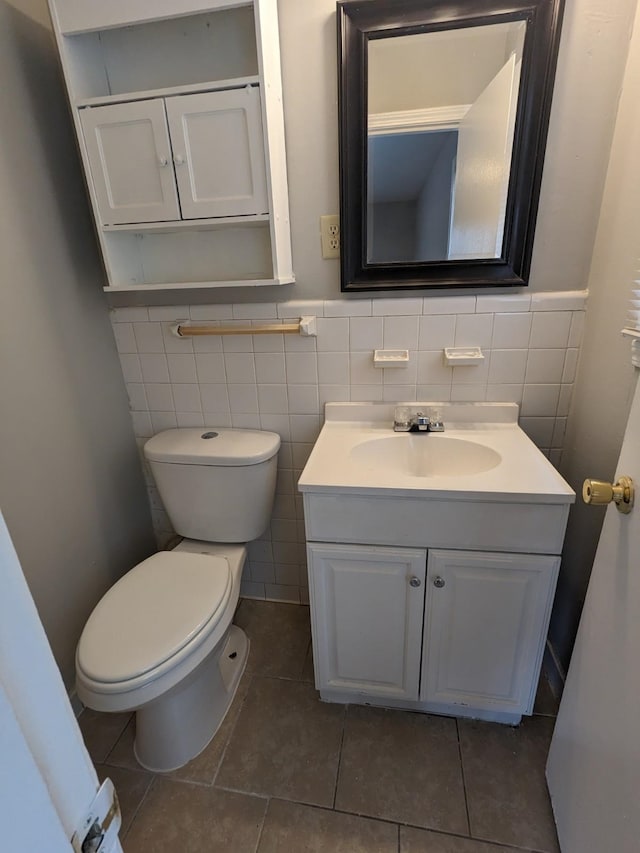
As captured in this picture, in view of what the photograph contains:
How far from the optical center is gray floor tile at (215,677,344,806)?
1136mm

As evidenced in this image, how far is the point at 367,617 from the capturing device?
116 centimetres

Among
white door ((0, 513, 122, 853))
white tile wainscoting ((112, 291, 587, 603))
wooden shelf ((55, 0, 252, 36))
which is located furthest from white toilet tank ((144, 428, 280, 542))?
wooden shelf ((55, 0, 252, 36))

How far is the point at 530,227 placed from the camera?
114cm

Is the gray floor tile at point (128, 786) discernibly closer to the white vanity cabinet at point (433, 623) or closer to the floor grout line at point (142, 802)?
the floor grout line at point (142, 802)

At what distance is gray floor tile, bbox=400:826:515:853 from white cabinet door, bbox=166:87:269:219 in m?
1.60

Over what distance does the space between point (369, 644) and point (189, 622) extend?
50cm

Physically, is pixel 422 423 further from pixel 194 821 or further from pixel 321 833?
pixel 194 821

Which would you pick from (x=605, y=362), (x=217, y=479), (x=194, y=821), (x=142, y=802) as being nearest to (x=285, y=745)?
(x=194, y=821)

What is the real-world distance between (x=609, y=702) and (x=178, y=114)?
1608 mm

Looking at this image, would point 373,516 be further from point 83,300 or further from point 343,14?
point 343,14

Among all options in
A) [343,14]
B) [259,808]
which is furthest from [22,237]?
[259,808]

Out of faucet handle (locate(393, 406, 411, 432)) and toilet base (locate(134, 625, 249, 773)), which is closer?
toilet base (locate(134, 625, 249, 773))

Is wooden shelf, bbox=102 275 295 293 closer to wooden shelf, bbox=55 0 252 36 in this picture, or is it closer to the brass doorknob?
wooden shelf, bbox=55 0 252 36

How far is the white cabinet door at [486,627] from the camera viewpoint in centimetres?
105
